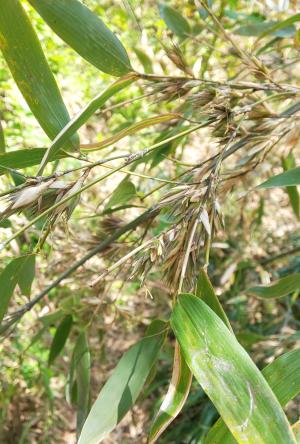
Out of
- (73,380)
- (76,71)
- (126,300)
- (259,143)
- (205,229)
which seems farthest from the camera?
(76,71)

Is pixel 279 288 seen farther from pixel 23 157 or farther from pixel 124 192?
pixel 23 157

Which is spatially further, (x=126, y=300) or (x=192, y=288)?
(x=126, y=300)

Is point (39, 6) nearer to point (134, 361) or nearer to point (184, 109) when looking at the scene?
point (134, 361)

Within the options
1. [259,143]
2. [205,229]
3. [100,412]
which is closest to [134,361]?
[100,412]

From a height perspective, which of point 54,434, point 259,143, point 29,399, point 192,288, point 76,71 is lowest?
point 54,434

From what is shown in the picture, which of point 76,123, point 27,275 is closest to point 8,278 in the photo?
point 27,275

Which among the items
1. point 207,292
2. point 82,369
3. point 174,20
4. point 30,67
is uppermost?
point 174,20
